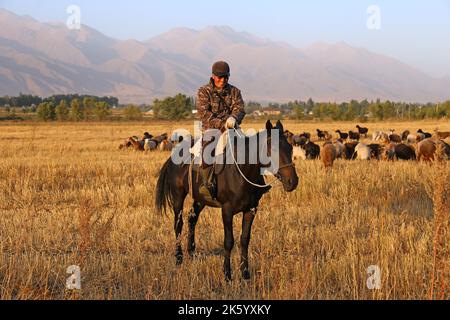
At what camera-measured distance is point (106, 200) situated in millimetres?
12711

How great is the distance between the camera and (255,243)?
8.49 m

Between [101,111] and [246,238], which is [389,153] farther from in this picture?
[101,111]

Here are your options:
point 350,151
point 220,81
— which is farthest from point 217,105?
point 350,151

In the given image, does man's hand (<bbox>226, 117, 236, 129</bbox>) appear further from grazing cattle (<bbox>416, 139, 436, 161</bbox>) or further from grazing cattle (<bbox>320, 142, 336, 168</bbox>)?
grazing cattle (<bbox>416, 139, 436, 161</bbox>)

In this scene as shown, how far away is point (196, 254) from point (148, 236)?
1.46m

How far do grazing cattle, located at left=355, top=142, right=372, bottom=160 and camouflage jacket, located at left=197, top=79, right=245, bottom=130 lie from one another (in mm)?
17688

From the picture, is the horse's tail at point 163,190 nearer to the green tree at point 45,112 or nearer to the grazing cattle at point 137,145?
the grazing cattle at point 137,145

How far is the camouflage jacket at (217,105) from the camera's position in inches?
288

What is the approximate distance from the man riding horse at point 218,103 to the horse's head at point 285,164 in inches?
29.0

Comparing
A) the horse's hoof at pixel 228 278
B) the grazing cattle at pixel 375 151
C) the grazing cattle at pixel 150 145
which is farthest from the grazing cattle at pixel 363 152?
the horse's hoof at pixel 228 278

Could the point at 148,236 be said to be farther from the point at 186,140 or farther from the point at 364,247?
the point at 364,247

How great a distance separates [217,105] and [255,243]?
2547 mm

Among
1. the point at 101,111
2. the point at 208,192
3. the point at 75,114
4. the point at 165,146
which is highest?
the point at 101,111
